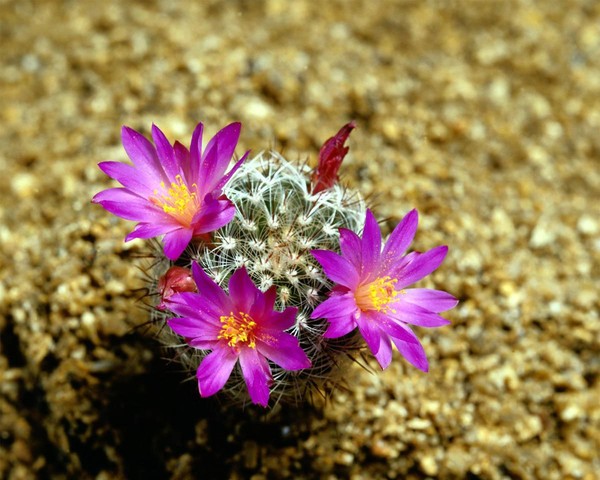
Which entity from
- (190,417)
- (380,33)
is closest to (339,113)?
(380,33)

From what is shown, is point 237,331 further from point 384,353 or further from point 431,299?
point 431,299

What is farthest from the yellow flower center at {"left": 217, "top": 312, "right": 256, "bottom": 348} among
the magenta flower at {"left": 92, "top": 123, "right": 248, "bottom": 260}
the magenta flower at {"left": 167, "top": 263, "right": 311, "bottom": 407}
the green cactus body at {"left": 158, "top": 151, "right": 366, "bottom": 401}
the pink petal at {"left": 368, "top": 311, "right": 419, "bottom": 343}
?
the pink petal at {"left": 368, "top": 311, "right": 419, "bottom": 343}

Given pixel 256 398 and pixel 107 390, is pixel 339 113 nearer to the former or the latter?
pixel 107 390

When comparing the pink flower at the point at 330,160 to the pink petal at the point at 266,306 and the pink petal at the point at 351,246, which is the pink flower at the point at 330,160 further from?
the pink petal at the point at 266,306

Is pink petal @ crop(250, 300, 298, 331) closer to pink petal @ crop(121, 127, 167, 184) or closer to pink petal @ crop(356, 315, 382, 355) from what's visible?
pink petal @ crop(356, 315, 382, 355)

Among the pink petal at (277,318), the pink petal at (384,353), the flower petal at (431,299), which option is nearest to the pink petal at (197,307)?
the pink petal at (277,318)

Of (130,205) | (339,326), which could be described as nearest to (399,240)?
(339,326)
